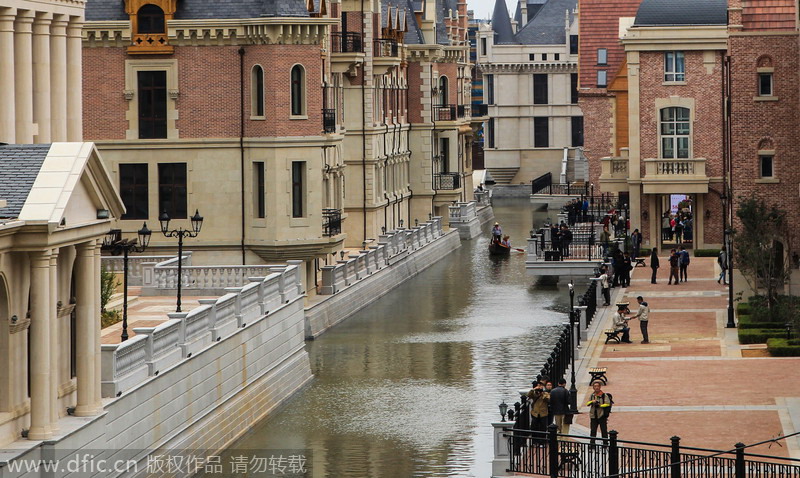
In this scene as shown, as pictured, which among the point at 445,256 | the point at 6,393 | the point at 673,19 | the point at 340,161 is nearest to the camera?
the point at 6,393

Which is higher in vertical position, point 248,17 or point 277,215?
point 248,17

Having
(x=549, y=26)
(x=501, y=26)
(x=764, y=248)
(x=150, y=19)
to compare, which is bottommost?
(x=764, y=248)

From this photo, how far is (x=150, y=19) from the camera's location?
5131 centimetres

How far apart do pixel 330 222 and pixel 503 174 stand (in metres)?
71.4

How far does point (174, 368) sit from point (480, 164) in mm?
117553

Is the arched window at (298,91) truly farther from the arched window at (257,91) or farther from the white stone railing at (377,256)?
the white stone railing at (377,256)

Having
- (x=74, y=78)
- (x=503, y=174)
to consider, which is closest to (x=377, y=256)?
(x=74, y=78)

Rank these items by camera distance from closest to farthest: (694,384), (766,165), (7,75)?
(7,75), (694,384), (766,165)

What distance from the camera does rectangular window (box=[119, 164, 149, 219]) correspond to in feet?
171

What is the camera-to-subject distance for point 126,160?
52188 mm

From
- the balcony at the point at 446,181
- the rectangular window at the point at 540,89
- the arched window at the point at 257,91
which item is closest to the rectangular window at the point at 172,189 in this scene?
the arched window at the point at 257,91

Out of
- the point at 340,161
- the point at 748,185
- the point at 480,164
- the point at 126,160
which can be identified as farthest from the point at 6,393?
the point at 480,164

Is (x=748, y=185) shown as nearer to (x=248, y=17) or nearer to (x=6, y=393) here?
(x=248, y=17)

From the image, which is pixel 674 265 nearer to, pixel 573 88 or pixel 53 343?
pixel 53 343
